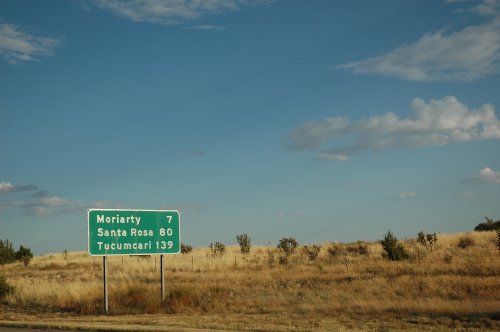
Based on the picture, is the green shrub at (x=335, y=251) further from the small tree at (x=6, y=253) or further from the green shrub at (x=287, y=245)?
the small tree at (x=6, y=253)

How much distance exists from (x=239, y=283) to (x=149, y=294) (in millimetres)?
5779

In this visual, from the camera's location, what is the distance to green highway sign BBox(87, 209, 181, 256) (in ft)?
70.5

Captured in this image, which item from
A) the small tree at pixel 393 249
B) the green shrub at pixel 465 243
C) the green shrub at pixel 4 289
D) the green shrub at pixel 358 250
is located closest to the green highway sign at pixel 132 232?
the green shrub at pixel 4 289

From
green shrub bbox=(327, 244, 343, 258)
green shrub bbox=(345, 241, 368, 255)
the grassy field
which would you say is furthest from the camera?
green shrub bbox=(327, 244, 343, 258)

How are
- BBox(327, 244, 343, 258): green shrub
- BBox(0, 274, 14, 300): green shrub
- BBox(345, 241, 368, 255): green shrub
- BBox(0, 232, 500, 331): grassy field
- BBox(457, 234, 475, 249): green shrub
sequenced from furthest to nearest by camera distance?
BBox(327, 244, 343, 258): green shrub → BBox(345, 241, 368, 255): green shrub → BBox(457, 234, 475, 249): green shrub → BBox(0, 274, 14, 300): green shrub → BBox(0, 232, 500, 331): grassy field

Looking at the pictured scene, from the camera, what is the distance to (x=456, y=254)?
38281 mm

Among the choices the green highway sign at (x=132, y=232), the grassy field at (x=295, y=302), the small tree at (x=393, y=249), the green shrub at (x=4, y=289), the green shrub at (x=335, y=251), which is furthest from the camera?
the green shrub at (x=335, y=251)

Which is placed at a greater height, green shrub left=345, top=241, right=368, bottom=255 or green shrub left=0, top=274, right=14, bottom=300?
green shrub left=345, top=241, right=368, bottom=255

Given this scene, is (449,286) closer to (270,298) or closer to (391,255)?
(270,298)

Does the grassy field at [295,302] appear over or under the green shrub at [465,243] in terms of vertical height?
under

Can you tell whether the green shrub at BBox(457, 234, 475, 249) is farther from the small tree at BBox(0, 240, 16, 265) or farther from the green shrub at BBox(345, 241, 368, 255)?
the small tree at BBox(0, 240, 16, 265)

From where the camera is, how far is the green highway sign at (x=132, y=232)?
2150 cm

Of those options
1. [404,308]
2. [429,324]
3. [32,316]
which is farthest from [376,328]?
[32,316]

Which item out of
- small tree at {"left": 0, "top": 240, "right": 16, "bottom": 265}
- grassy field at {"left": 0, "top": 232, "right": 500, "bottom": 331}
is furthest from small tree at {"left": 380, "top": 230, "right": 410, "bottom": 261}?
small tree at {"left": 0, "top": 240, "right": 16, "bottom": 265}
